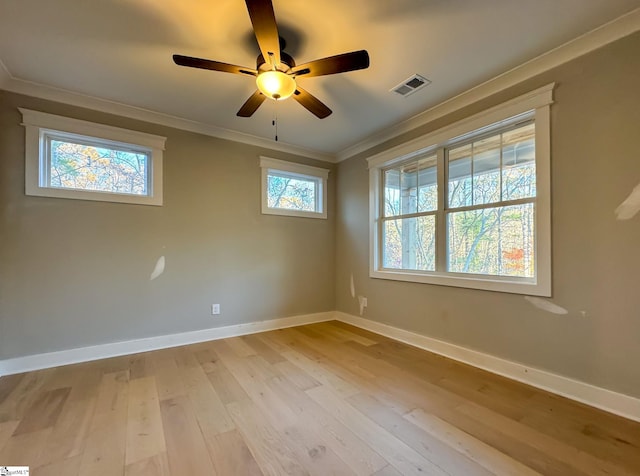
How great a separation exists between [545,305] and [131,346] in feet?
12.8

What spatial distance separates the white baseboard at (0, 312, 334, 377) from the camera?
2549 mm

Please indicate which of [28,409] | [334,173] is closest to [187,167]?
[334,173]

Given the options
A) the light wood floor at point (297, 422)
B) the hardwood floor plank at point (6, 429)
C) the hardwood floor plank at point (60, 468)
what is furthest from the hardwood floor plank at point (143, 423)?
the hardwood floor plank at point (6, 429)

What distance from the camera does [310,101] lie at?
7.34ft

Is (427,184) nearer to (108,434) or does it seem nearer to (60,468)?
(108,434)

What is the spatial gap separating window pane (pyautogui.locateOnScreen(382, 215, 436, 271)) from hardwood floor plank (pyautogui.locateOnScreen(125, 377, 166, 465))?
281 centimetres

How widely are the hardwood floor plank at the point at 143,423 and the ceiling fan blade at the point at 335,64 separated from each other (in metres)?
2.41

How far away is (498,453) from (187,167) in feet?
12.2

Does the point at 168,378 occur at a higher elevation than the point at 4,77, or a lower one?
lower

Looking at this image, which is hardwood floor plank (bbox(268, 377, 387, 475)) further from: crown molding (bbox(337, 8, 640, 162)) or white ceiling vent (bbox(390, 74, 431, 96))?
crown molding (bbox(337, 8, 640, 162))

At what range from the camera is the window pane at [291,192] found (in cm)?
402

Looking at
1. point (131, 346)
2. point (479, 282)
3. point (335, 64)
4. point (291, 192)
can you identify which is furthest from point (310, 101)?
point (131, 346)

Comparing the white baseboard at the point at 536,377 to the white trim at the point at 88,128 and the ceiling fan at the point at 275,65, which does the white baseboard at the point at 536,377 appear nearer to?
the ceiling fan at the point at 275,65

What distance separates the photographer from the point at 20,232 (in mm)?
2576
